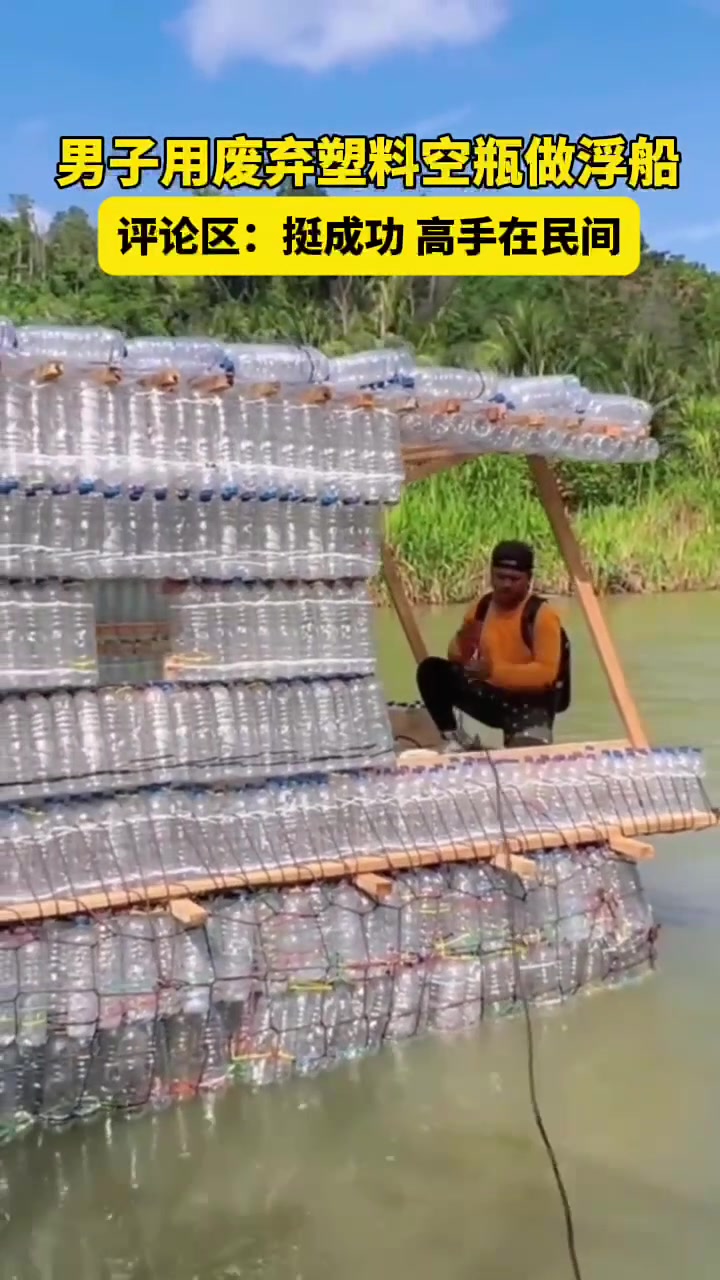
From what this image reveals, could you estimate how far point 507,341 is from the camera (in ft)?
90.3

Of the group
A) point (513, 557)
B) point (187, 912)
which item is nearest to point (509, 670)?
point (513, 557)

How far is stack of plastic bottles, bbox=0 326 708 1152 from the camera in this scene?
4.32 m

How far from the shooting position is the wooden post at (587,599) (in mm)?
5781

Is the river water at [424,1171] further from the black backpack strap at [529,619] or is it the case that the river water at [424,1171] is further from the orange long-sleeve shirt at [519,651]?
the black backpack strap at [529,619]

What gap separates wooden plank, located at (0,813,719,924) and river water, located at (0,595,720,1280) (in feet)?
2.12

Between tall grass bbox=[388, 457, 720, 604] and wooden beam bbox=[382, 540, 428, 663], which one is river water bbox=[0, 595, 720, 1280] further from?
tall grass bbox=[388, 457, 720, 604]

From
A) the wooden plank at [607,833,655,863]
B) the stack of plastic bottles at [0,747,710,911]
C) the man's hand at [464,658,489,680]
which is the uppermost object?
the man's hand at [464,658,489,680]

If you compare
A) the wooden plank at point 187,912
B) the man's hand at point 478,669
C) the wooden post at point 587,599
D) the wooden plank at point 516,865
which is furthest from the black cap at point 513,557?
the wooden plank at point 187,912

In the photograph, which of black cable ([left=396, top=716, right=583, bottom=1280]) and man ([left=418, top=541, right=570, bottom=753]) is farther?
man ([left=418, top=541, right=570, bottom=753])

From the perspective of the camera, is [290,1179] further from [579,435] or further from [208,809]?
[579,435]

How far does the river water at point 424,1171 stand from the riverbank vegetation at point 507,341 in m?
12.4

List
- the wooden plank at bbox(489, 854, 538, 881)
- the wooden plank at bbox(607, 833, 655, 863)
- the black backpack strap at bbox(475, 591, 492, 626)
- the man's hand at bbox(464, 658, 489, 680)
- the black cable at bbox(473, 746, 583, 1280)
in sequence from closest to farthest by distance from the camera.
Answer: the black cable at bbox(473, 746, 583, 1280), the wooden plank at bbox(489, 854, 538, 881), the wooden plank at bbox(607, 833, 655, 863), the man's hand at bbox(464, 658, 489, 680), the black backpack strap at bbox(475, 591, 492, 626)

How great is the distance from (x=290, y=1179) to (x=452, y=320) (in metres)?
29.2

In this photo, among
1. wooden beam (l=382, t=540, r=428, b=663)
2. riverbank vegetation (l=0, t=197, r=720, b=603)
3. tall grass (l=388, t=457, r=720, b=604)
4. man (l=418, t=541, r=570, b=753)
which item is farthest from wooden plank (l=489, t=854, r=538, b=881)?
riverbank vegetation (l=0, t=197, r=720, b=603)
